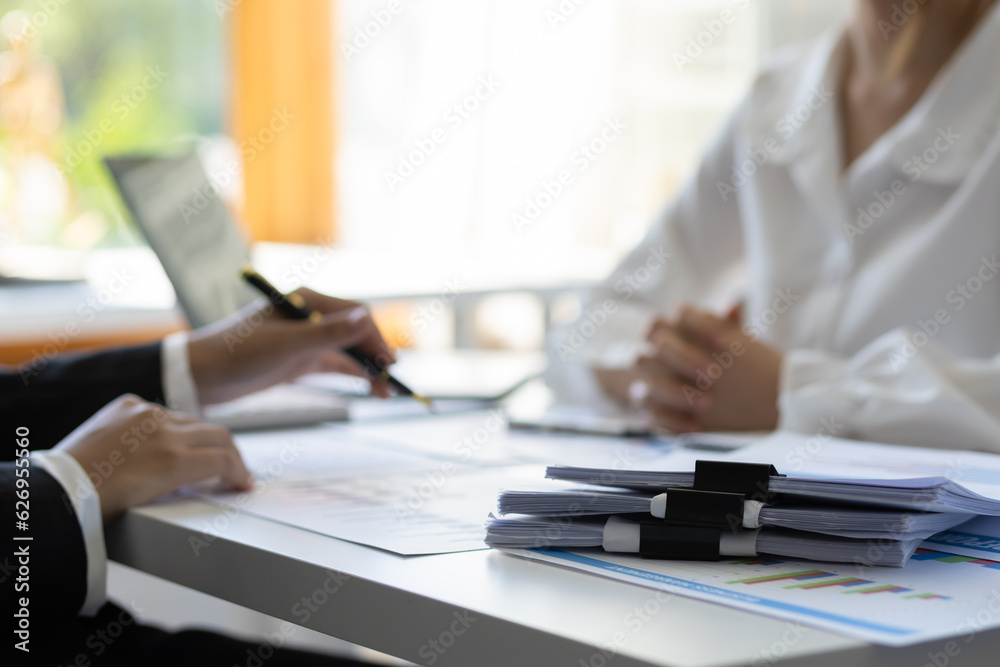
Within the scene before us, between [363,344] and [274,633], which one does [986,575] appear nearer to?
[363,344]

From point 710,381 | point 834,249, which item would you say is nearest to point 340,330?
point 710,381

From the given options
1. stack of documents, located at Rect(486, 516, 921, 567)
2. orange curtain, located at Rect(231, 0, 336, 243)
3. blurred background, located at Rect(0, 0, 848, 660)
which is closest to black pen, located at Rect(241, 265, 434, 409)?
stack of documents, located at Rect(486, 516, 921, 567)

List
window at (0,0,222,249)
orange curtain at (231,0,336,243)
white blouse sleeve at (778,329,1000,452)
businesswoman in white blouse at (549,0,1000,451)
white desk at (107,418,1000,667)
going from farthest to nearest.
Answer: orange curtain at (231,0,336,243)
window at (0,0,222,249)
businesswoman in white blouse at (549,0,1000,451)
white blouse sleeve at (778,329,1000,452)
white desk at (107,418,1000,667)

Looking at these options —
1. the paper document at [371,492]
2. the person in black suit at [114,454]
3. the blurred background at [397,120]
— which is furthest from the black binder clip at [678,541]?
the blurred background at [397,120]

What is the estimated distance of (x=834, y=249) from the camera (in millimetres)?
1470

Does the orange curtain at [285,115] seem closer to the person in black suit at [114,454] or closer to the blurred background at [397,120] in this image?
the blurred background at [397,120]

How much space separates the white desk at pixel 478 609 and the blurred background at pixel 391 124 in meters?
2.14

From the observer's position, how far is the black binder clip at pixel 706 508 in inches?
24.4

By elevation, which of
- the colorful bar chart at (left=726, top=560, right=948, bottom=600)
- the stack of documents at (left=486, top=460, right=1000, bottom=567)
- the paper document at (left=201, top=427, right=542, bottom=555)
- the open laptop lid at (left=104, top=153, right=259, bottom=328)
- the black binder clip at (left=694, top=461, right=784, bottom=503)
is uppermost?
the open laptop lid at (left=104, top=153, right=259, bottom=328)

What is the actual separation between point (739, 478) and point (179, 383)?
659 mm

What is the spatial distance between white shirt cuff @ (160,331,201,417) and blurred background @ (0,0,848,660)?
5.71 feet

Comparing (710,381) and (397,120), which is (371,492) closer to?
(710,381)

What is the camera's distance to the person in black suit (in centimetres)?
75

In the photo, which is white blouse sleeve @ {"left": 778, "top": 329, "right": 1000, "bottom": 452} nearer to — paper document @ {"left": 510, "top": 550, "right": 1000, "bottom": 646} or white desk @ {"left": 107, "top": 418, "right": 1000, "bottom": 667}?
Answer: paper document @ {"left": 510, "top": 550, "right": 1000, "bottom": 646}
